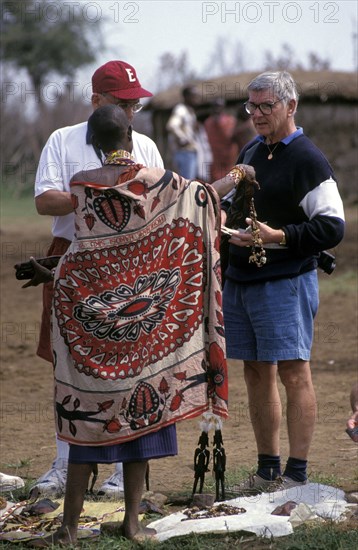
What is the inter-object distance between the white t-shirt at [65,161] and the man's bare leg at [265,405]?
3.65 ft

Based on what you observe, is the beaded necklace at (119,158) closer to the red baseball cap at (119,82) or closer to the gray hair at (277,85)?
the red baseball cap at (119,82)

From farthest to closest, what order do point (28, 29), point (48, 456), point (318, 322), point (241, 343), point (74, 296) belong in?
point (28, 29) < point (318, 322) < point (48, 456) < point (241, 343) < point (74, 296)

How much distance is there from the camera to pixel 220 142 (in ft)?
50.6

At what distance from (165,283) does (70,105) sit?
24.5m

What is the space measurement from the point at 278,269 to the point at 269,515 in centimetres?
115

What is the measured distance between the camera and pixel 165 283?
14.4ft

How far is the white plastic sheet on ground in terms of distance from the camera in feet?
14.8

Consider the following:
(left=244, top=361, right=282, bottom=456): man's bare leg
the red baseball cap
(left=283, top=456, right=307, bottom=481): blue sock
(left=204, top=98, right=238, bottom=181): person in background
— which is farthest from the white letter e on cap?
(left=204, top=98, right=238, bottom=181): person in background

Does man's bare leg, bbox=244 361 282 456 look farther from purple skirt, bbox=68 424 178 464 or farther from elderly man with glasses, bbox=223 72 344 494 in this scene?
purple skirt, bbox=68 424 178 464

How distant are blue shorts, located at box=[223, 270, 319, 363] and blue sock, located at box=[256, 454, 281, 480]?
50 cm

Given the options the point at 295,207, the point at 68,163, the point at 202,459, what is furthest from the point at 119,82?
A: the point at 202,459

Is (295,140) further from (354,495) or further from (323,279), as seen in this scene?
(323,279)

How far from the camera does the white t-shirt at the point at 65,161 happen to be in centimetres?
511

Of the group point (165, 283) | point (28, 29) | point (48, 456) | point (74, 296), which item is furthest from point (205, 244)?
point (28, 29)
